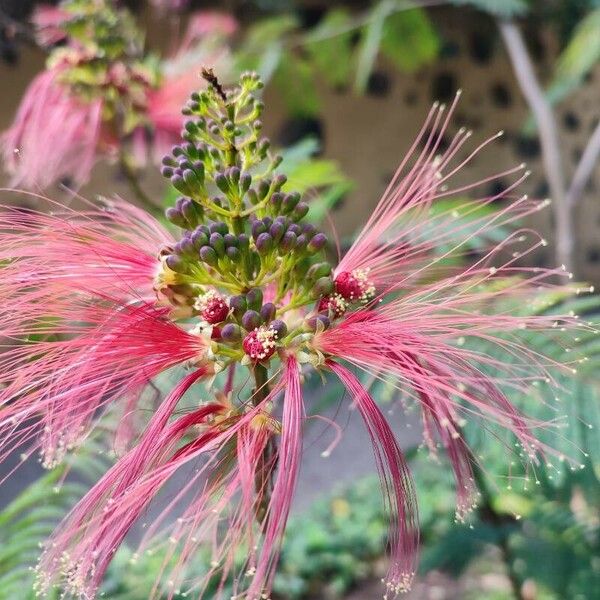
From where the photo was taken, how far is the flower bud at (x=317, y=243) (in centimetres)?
62

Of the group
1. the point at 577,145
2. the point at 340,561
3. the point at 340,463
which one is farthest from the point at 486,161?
the point at 340,561

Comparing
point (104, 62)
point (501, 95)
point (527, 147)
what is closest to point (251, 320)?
point (104, 62)

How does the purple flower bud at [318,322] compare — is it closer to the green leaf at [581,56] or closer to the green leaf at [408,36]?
the green leaf at [581,56]

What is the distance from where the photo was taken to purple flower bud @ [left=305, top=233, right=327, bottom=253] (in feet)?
2.05

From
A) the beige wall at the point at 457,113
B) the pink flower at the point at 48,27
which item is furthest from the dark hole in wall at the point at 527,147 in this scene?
the pink flower at the point at 48,27

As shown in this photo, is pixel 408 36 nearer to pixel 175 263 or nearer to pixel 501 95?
pixel 175 263

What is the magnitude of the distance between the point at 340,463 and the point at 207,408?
2445 millimetres

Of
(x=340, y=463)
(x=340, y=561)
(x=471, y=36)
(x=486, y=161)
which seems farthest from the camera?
(x=486, y=161)

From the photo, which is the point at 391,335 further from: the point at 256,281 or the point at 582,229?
the point at 582,229

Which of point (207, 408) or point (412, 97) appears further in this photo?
point (412, 97)

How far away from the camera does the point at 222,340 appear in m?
0.63

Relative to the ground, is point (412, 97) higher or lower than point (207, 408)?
higher

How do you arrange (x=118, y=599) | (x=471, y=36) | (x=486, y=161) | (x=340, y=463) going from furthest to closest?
(x=486, y=161) → (x=471, y=36) → (x=340, y=463) → (x=118, y=599)

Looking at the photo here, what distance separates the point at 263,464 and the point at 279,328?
117 mm
